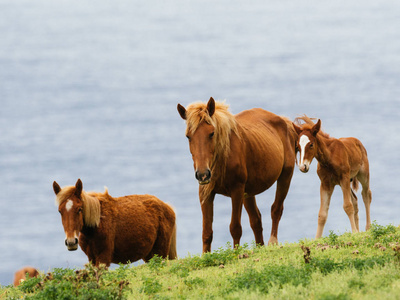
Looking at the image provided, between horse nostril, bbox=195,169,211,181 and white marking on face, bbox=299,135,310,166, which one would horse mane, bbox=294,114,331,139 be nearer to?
white marking on face, bbox=299,135,310,166

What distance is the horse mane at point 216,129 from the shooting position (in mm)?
12805

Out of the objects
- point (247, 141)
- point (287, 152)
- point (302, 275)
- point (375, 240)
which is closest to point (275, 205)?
point (287, 152)

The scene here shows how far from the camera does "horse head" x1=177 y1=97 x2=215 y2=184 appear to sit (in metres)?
12.5

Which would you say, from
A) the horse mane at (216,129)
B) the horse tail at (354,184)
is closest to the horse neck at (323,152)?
the horse tail at (354,184)

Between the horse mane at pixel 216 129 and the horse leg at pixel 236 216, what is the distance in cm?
53

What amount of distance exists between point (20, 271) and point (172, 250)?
4.66m

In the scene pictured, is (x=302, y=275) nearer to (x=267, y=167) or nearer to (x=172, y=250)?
(x=267, y=167)

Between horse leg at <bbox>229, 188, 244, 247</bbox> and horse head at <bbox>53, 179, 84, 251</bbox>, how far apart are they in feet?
10.9

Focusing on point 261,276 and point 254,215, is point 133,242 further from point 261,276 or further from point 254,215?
point 261,276

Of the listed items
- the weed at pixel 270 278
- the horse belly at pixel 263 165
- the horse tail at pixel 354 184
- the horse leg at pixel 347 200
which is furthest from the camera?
the horse tail at pixel 354 184

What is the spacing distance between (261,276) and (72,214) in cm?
528

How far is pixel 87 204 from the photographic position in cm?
1354

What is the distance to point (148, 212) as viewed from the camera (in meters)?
15.4

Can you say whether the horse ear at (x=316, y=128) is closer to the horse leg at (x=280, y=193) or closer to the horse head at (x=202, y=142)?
the horse leg at (x=280, y=193)
